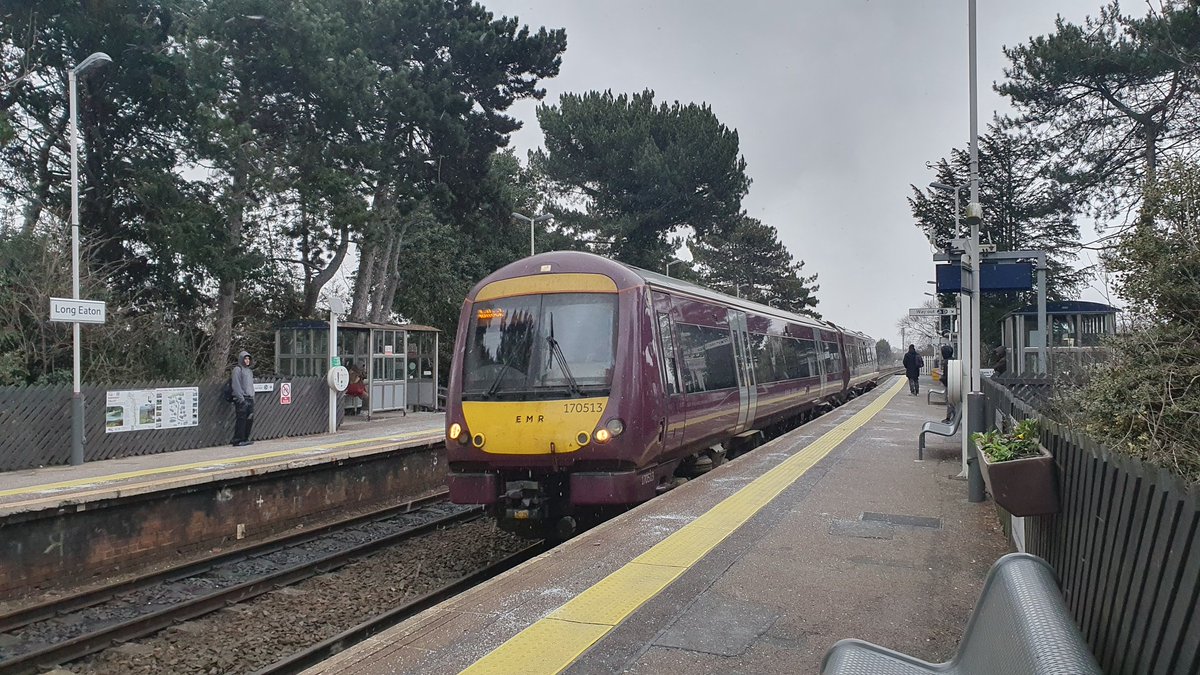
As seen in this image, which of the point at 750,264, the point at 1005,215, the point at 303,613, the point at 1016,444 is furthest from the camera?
the point at 750,264

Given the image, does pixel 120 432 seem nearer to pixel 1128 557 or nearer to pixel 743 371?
pixel 743 371

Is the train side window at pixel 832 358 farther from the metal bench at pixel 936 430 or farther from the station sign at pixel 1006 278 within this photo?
the metal bench at pixel 936 430

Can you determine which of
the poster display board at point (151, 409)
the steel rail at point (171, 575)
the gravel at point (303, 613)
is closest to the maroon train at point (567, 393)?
the gravel at point (303, 613)

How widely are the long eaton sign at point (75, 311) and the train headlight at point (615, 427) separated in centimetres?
944

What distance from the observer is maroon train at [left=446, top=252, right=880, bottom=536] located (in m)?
7.36

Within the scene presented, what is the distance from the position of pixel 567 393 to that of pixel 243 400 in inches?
368

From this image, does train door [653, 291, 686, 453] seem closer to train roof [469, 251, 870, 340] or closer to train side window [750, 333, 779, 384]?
train roof [469, 251, 870, 340]

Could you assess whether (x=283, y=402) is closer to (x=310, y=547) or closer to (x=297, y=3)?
(x=310, y=547)

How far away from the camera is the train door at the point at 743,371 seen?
1115cm

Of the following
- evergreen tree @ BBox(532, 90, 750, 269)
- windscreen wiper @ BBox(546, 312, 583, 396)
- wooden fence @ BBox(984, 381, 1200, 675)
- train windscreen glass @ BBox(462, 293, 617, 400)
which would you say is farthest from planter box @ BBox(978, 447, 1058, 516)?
evergreen tree @ BBox(532, 90, 750, 269)

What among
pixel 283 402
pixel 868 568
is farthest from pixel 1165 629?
pixel 283 402

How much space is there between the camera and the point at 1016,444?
4.21m

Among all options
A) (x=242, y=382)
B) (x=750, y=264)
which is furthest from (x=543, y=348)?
(x=750, y=264)

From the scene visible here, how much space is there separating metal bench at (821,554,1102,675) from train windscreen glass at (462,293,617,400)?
4.75 m
